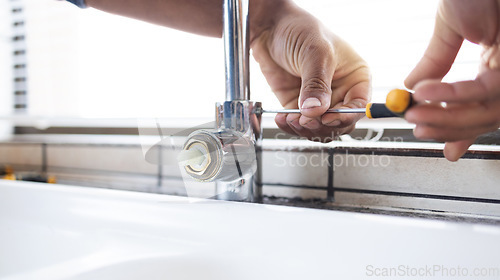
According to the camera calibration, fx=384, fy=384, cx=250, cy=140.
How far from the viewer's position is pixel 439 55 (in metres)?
0.32

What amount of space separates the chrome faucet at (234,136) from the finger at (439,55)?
0.17 meters

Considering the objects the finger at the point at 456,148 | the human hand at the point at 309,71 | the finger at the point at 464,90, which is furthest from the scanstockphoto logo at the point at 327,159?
the finger at the point at 464,90

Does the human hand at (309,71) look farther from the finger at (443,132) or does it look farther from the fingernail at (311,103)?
the finger at (443,132)

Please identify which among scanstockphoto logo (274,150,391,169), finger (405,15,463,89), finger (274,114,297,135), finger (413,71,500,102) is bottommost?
scanstockphoto logo (274,150,391,169)

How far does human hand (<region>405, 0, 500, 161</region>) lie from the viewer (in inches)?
9.6

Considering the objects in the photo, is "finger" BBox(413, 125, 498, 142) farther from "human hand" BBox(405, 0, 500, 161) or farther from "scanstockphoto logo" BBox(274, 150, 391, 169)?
"scanstockphoto logo" BBox(274, 150, 391, 169)

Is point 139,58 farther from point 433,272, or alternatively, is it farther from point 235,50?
point 433,272

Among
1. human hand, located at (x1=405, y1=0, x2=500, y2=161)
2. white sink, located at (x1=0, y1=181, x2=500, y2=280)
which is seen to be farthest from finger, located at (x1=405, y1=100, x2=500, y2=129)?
white sink, located at (x1=0, y1=181, x2=500, y2=280)

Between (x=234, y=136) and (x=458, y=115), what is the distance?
21 cm

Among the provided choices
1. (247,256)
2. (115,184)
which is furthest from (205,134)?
(115,184)

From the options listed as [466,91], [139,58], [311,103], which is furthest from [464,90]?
[139,58]

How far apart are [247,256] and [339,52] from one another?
→ 0.87 feet

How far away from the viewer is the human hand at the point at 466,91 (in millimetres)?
244

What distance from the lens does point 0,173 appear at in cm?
74
